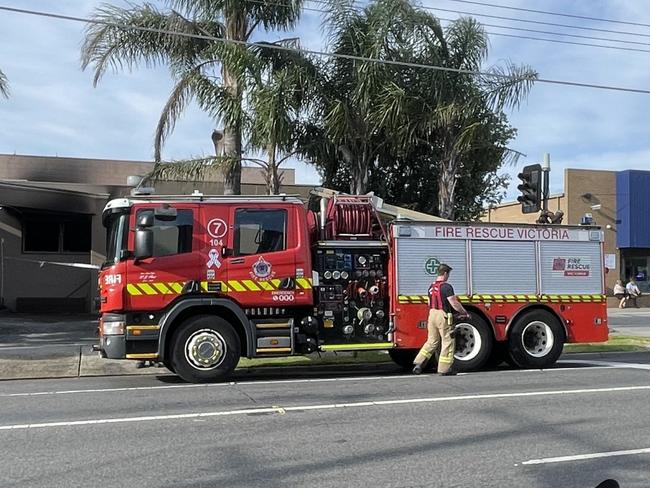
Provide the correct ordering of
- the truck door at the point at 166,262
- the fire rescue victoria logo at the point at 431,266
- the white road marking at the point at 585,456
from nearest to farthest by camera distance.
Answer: the white road marking at the point at 585,456 → the truck door at the point at 166,262 → the fire rescue victoria logo at the point at 431,266

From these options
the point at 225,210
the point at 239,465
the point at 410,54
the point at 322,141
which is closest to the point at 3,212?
the point at 322,141

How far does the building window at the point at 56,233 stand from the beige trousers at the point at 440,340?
1933cm

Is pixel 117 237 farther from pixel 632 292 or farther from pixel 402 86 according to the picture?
pixel 632 292

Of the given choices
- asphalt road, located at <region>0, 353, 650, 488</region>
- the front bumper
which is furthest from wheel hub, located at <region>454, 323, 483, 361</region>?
the front bumper

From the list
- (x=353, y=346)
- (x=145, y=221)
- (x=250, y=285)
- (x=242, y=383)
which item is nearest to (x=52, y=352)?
(x=242, y=383)

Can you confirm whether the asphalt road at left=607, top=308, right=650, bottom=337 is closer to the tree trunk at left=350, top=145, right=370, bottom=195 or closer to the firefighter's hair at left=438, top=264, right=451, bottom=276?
the tree trunk at left=350, top=145, right=370, bottom=195

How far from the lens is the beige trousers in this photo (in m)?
10.9

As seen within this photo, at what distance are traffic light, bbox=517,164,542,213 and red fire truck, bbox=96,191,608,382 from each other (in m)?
2.16

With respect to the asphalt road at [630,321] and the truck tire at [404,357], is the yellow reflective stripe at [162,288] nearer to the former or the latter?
the truck tire at [404,357]

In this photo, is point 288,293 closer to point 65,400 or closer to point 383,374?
point 383,374

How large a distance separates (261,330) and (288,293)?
2.22 feet

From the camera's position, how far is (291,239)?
35.3 feet

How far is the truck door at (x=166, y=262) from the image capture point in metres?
10.2

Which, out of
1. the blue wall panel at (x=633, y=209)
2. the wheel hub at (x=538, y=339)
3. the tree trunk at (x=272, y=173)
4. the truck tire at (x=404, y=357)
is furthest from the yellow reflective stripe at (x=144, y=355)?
the blue wall panel at (x=633, y=209)
